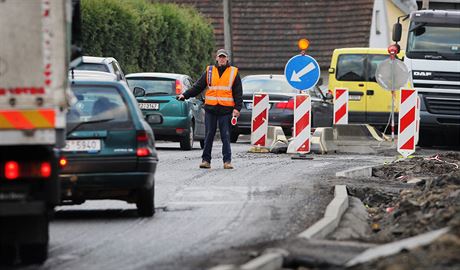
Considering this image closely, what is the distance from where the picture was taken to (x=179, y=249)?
11867 mm

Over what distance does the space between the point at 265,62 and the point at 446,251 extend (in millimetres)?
51037

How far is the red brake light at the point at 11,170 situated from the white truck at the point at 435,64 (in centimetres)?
2139

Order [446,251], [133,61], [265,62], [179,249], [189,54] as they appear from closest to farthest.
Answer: [446,251] < [179,249] < [133,61] < [189,54] < [265,62]

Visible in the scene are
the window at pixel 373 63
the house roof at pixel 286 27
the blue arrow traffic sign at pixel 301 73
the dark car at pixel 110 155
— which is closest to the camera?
the dark car at pixel 110 155

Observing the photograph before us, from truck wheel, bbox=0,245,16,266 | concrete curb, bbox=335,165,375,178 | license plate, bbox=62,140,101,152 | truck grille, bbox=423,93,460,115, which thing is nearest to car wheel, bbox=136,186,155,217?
license plate, bbox=62,140,101,152

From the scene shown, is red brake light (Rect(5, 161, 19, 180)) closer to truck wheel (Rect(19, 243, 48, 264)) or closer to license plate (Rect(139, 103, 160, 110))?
truck wheel (Rect(19, 243, 48, 264))

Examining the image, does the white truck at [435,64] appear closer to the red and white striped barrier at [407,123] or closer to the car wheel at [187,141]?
the car wheel at [187,141]

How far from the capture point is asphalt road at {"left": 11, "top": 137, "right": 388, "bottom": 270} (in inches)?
450

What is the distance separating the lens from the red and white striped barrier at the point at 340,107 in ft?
104

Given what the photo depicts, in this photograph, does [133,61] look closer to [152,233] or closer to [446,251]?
[152,233]

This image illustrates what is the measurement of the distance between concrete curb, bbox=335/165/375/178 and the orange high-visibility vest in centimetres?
219

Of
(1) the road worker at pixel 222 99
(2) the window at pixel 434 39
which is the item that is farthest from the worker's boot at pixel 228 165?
(2) the window at pixel 434 39

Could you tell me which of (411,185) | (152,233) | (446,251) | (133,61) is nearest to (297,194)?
(411,185)

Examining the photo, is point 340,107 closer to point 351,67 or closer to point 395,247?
point 351,67
